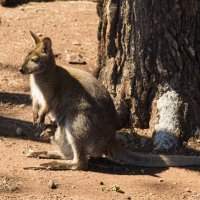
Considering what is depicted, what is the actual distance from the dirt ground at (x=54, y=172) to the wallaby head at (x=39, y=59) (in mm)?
935

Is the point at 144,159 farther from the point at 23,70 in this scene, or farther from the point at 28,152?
the point at 23,70

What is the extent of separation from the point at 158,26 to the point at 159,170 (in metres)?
1.57

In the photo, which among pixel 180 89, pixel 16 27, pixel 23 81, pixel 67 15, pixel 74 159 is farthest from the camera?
pixel 67 15

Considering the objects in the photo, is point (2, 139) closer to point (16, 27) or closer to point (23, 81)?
point (23, 81)

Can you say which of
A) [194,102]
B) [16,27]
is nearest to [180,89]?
[194,102]

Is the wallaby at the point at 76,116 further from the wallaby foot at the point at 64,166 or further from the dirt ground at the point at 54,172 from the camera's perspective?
the dirt ground at the point at 54,172

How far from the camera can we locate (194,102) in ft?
22.9

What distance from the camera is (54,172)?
20.5ft

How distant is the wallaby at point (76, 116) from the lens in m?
6.31

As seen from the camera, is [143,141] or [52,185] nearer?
[52,185]

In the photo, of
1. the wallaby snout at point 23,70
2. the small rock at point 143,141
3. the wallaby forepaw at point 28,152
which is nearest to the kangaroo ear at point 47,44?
the wallaby snout at point 23,70

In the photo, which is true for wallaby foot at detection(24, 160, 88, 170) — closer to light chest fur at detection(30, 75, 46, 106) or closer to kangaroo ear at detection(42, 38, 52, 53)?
light chest fur at detection(30, 75, 46, 106)

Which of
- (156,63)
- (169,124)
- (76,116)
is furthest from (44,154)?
(156,63)

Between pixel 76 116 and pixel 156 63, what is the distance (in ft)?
3.91
